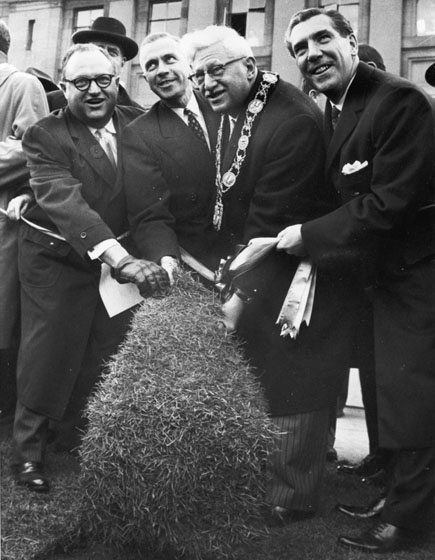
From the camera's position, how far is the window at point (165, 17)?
3828mm

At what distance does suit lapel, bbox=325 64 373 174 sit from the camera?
2.63 meters

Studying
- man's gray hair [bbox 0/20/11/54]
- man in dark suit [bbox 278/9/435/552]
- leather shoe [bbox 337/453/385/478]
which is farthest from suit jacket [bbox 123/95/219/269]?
leather shoe [bbox 337/453/385/478]

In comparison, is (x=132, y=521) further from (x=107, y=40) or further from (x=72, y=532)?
(x=107, y=40)

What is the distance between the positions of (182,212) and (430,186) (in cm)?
118

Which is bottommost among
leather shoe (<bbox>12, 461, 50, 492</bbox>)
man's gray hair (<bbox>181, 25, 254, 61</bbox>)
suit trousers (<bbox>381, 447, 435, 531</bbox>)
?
leather shoe (<bbox>12, 461, 50, 492</bbox>)

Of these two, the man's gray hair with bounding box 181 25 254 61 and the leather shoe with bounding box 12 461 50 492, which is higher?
the man's gray hair with bounding box 181 25 254 61

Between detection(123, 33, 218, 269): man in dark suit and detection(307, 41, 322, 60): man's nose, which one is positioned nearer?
detection(307, 41, 322, 60): man's nose

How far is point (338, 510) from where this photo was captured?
291 centimetres

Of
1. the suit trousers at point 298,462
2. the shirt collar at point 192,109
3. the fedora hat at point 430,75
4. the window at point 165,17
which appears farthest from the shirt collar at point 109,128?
the suit trousers at point 298,462

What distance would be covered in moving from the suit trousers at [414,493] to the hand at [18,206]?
2.32 m

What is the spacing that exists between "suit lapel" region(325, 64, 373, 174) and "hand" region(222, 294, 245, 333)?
750 millimetres

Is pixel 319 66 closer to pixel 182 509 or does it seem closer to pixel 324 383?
pixel 324 383

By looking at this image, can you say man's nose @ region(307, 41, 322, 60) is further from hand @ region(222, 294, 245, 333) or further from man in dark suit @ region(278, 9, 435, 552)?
hand @ region(222, 294, 245, 333)

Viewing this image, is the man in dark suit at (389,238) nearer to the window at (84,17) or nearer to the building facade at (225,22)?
the building facade at (225,22)
